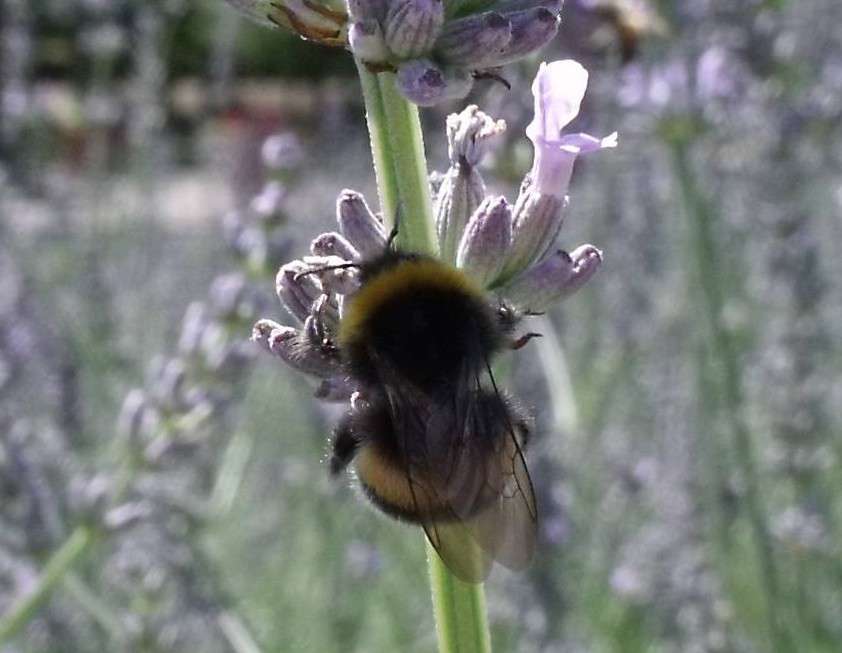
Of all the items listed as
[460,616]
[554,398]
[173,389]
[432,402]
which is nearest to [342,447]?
[432,402]

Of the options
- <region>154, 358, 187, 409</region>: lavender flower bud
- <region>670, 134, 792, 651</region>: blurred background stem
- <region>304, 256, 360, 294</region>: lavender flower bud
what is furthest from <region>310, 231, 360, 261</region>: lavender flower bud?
<region>670, 134, 792, 651</region>: blurred background stem

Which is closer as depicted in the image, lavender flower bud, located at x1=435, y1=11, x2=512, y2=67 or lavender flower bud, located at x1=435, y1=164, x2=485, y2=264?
lavender flower bud, located at x1=435, y1=11, x2=512, y2=67

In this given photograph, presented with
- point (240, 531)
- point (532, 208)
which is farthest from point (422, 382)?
point (240, 531)

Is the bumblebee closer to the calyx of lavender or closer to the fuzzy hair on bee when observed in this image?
the fuzzy hair on bee

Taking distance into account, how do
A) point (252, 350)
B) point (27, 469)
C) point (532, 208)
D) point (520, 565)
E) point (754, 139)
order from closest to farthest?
point (520, 565)
point (532, 208)
point (27, 469)
point (252, 350)
point (754, 139)

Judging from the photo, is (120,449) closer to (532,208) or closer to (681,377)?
(532,208)

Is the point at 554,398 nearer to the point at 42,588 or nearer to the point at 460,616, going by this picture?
the point at 42,588

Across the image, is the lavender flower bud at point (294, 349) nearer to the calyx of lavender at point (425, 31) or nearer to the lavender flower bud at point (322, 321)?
the lavender flower bud at point (322, 321)
